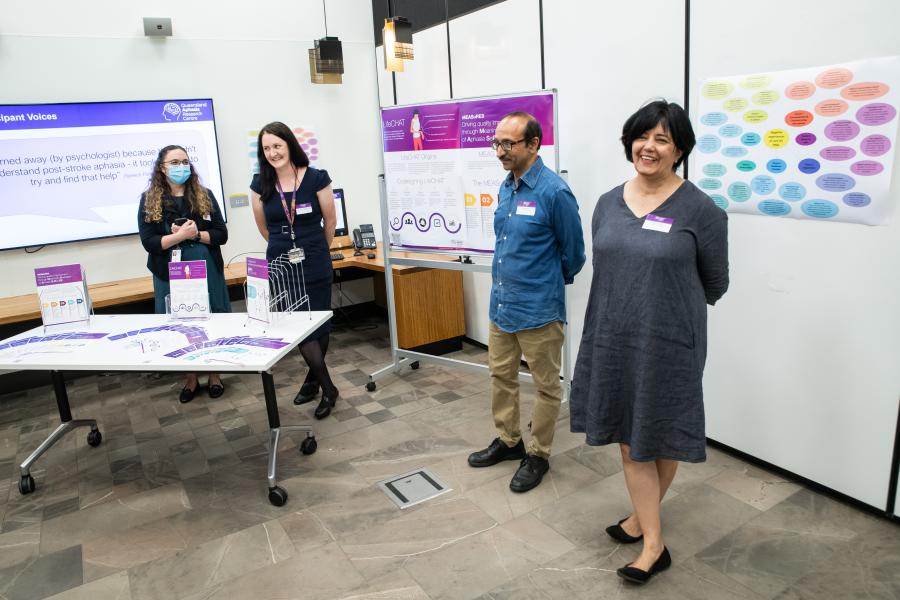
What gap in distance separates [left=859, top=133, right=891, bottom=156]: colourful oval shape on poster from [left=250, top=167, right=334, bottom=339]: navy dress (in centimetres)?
245

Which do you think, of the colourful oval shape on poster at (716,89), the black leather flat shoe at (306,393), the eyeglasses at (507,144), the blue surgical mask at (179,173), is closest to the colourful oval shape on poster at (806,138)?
the colourful oval shape on poster at (716,89)

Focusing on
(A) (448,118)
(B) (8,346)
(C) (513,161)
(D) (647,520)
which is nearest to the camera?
(D) (647,520)

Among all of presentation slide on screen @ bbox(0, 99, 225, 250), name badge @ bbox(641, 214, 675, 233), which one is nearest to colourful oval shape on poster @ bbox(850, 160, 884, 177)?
name badge @ bbox(641, 214, 675, 233)

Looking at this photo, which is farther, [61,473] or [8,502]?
[61,473]

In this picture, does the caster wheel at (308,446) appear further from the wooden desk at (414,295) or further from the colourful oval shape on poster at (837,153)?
the colourful oval shape on poster at (837,153)

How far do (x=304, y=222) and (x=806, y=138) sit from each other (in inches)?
93.2

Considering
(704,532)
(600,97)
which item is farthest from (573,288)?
(704,532)

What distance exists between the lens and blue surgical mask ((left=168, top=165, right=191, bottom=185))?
3398 mm

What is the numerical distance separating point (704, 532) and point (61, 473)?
2.95 metres

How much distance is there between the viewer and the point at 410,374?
167 inches

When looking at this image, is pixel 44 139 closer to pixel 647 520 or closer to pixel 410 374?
pixel 410 374

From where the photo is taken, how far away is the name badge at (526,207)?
2513 mm

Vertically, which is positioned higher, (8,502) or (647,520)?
(647,520)

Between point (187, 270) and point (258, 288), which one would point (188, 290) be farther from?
point (258, 288)
